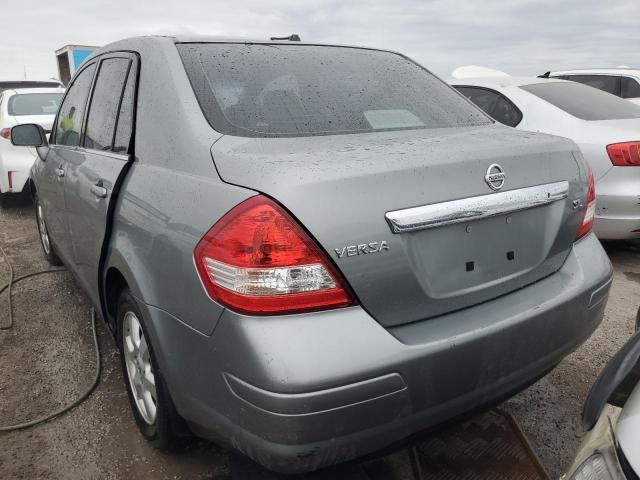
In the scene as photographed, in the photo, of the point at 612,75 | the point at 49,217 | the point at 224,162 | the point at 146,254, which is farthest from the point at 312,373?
the point at 612,75

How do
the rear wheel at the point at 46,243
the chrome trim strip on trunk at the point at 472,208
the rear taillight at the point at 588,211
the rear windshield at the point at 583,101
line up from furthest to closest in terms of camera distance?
1. the rear windshield at the point at 583,101
2. the rear wheel at the point at 46,243
3. the rear taillight at the point at 588,211
4. the chrome trim strip on trunk at the point at 472,208

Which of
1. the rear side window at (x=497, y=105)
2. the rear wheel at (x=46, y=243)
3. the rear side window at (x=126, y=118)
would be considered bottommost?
the rear wheel at (x=46, y=243)

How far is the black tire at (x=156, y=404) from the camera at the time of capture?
72.9 inches

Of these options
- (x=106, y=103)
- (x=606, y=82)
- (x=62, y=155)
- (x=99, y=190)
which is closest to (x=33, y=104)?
(x=62, y=155)

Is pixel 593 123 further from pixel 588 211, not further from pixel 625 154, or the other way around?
pixel 588 211

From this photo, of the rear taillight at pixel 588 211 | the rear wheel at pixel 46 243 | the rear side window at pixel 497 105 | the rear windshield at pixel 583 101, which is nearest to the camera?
the rear taillight at pixel 588 211

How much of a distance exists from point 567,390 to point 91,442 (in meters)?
2.13

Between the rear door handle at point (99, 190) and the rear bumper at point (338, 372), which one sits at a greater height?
the rear door handle at point (99, 190)

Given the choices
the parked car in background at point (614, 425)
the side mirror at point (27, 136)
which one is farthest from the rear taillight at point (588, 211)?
the side mirror at point (27, 136)

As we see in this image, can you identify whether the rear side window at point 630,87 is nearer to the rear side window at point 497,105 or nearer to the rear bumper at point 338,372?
the rear side window at point 497,105

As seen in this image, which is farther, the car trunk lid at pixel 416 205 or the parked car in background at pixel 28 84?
the parked car in background at pixel 28 84

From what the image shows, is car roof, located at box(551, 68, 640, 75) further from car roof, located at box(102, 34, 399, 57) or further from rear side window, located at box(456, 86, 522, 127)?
car roof, located at box(102, 34, 399, 57)

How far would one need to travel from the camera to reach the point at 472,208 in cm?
155

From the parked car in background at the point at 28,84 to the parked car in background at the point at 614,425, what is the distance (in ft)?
30.4
